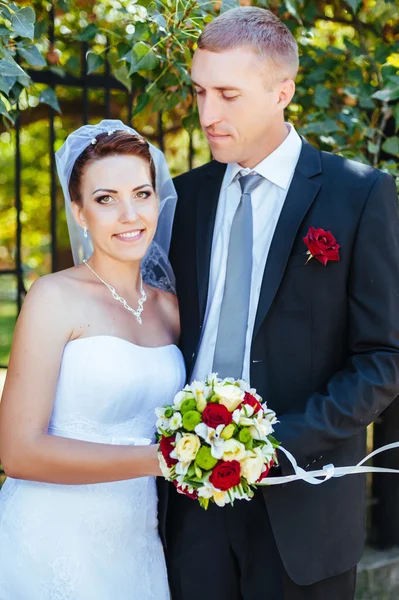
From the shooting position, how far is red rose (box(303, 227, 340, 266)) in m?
2.41

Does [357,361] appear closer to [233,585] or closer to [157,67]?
[233,585]

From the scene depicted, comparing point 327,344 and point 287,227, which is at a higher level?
point 287,227

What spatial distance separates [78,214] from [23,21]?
0.68 metres

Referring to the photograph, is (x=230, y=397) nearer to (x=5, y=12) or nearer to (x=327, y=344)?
(x=327, y=344)

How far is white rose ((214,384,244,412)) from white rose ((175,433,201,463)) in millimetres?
117

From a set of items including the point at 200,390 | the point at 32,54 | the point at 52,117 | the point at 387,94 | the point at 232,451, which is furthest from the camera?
the point at 52,117

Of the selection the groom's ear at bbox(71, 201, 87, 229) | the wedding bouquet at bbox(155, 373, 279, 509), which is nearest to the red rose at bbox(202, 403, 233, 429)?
the wedding bouquet at bbox(155, 373, 279, 509)

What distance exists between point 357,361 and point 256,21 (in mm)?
1167

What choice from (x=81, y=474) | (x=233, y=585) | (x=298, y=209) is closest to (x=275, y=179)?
(x=298, y=209)

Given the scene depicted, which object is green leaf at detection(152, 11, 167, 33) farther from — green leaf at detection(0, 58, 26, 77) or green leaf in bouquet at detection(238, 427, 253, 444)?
green leaf in bouquet at detection(238, 427, 253, 444)

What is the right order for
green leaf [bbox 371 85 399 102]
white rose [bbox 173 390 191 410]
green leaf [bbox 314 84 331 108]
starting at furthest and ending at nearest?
1. green leaf [bbox 314 84 331 108]
2. green leaf [bbox 371 85 399 102]
3. white rose [bbox 173 390 191 410]

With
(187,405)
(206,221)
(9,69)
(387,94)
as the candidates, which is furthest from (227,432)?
(387,94)

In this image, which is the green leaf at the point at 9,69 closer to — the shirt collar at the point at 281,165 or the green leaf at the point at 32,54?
the green leaf at the point at 32,54

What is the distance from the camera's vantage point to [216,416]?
2096 mm
